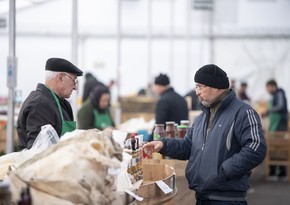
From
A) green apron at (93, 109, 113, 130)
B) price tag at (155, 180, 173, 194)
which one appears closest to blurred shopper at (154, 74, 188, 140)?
green apron at (93, 109, 113, 130)

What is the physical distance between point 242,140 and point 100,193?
56.9 inches

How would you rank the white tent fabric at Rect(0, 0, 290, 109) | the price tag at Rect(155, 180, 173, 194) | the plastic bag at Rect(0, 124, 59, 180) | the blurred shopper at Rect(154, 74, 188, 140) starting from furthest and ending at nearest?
1. the white tent fabric at Rect(0, 0, 290, 109)
2. the blurred shopper at Rect(154, 74, 188, 140)
3. the price tag at Rect(155, 180, 173, 194)
4. the plastic bag at Rect(0, 124, 59, 180)

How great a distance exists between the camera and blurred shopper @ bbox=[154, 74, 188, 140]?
699cm

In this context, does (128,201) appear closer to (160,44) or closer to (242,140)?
(242,140)

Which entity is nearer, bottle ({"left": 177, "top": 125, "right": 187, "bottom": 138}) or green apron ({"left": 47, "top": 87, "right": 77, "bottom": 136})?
green apron ({"left": 47, "top": 87, "right": 77, "bottom": 136})

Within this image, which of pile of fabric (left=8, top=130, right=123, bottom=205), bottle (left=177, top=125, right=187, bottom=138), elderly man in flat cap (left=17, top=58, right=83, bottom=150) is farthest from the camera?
bottle (left=177, top=125, right=187, bottom=138)

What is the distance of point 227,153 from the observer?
3.88 metres

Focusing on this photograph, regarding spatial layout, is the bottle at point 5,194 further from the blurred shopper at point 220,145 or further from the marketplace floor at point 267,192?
the marketplace floor at point 267,192

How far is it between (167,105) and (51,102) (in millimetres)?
3056

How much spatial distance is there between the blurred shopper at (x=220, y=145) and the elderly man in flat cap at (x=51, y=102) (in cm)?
59

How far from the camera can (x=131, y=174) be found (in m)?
3.56

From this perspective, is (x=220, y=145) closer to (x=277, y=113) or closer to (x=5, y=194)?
(x=5, y=194)

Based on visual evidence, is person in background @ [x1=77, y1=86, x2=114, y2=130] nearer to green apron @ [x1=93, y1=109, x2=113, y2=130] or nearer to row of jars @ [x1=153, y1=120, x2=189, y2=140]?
green apron @ [x1=93, y1=109, x2=113, y2=130]

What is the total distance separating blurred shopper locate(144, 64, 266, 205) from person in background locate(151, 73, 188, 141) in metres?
2.85
